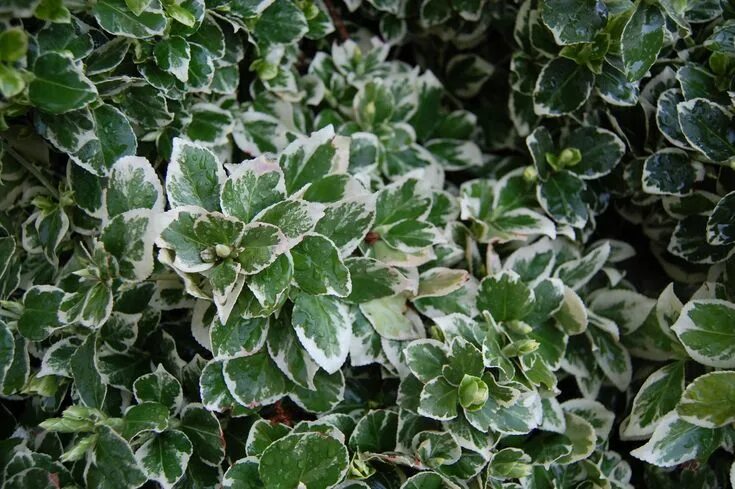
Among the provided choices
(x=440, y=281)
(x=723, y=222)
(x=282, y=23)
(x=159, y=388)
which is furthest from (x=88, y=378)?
(x=723, y=222)

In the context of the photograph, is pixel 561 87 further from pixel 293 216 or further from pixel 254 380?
pixel 254 380

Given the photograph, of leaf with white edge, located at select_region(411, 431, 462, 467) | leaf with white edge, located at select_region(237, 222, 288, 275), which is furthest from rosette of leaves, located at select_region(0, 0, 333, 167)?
leaf with white edge, located at select_region(411, 431, 462, 467)

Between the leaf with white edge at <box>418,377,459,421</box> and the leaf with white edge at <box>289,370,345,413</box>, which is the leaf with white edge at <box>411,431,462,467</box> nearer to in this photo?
the leaf with white edge at <box>418,377,459,421</box>

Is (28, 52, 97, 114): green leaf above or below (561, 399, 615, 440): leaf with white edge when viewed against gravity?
above

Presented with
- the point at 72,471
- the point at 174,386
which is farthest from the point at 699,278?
the point at 72,471

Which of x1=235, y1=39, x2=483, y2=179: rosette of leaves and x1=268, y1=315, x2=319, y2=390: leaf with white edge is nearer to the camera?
x1=268, y1=315, x2=319, y2=390: leaf with white edge

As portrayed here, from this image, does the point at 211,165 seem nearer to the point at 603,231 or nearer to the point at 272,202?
the point at 272,202

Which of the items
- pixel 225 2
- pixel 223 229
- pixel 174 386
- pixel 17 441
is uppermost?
pixel 225 2
